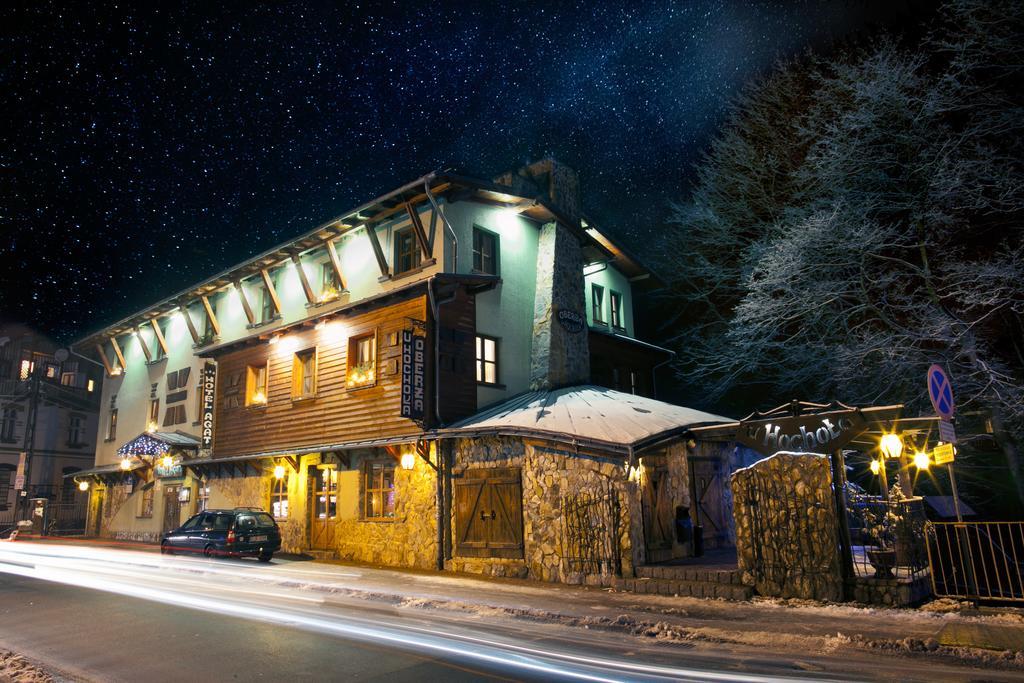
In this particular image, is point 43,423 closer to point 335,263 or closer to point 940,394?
point 335,263

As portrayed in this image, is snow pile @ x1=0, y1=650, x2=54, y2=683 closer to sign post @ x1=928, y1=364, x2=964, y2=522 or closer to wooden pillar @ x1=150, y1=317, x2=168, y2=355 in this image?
sign post @ x1=928, y1=364, x2=964, y2=522

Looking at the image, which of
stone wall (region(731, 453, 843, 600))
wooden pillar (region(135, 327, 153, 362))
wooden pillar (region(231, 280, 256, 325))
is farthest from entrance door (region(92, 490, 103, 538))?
stone wall (region(731, 453, 843, 600))

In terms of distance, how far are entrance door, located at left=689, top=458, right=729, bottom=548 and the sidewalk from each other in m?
6.36

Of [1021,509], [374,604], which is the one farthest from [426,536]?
[1021,509]

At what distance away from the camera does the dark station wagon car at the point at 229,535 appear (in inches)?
734

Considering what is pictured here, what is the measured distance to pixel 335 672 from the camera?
714 cm

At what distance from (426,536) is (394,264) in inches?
339

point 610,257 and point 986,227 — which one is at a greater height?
point 610,257

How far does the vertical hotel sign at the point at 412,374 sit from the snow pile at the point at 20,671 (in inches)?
411

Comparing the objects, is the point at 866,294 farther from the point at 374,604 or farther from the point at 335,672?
the point at 335,672

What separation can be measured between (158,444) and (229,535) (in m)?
12.0

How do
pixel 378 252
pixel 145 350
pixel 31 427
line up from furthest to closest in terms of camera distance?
pixel 31 427 → pixel 145 350 → pixel 378 252

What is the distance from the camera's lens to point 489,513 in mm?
17453

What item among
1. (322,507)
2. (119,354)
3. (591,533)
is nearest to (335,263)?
(322,507)
